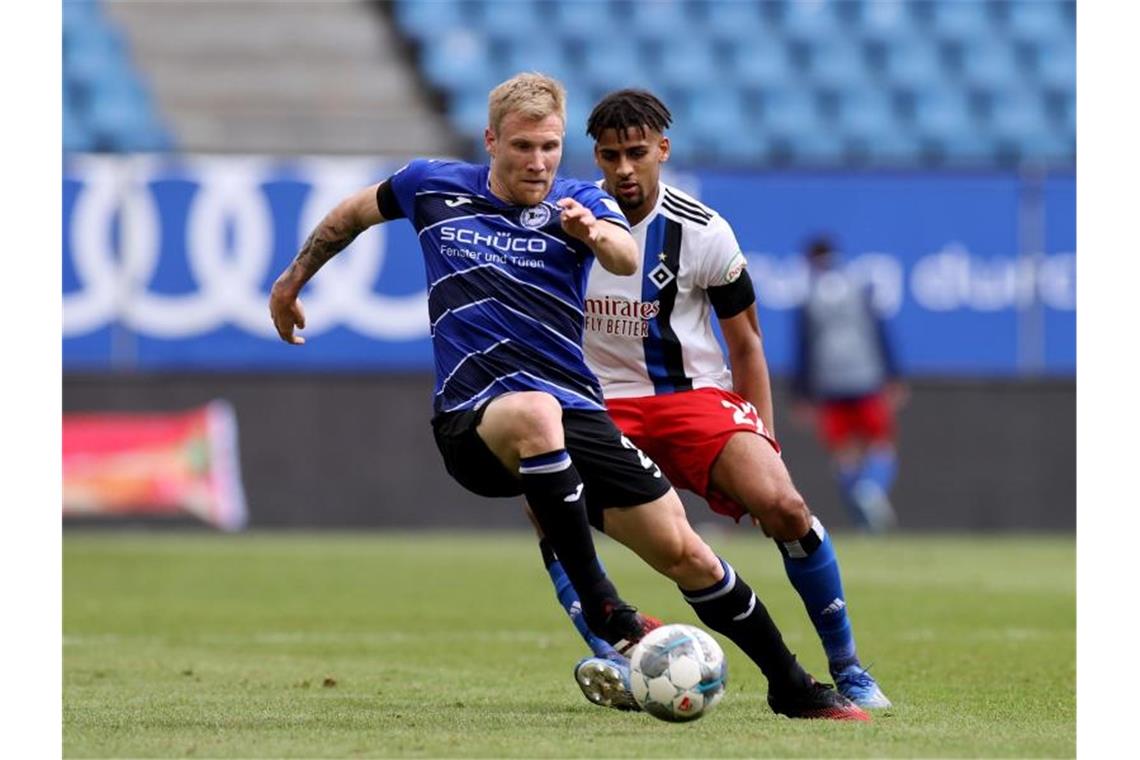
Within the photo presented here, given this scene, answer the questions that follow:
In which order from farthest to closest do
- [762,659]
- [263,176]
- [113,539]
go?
[263,176]
[113,539]
[762,659]

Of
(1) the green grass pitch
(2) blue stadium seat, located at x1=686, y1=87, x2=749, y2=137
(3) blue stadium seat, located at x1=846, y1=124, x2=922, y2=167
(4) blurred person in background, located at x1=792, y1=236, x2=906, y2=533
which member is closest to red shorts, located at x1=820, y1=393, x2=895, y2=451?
(4) blurred person in background, located at x1=792, y1=236, x2=906, y2=533

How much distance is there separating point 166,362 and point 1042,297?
7068mm

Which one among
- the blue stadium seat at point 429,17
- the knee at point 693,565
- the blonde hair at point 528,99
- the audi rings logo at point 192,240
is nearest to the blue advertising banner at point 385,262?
the audi rings logo at point 192,240

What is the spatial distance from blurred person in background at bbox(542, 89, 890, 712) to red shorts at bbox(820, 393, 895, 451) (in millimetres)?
9552

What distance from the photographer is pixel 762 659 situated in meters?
6.29

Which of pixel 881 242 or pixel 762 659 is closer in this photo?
pixel 762 659

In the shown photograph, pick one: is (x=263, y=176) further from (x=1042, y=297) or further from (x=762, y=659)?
(x=762, y=659)

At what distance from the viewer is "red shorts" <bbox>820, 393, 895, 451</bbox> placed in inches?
648

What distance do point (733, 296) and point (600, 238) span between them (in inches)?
43.2

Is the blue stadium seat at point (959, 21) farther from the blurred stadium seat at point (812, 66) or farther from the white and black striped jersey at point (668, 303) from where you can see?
the white and black striped jersey at point (668, 303)

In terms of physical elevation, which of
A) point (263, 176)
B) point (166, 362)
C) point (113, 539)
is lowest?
point (113, 539)

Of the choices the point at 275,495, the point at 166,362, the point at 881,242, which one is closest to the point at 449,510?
the point at 275,495

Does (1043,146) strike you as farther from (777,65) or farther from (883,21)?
(777,65)

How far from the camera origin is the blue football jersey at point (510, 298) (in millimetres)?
6160
